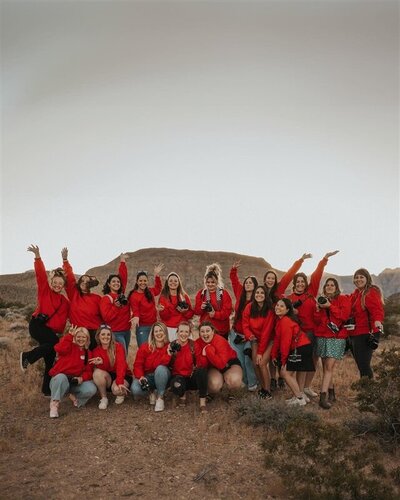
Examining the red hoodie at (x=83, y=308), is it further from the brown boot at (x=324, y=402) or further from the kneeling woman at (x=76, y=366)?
the brown boot at (x=324, y=402)

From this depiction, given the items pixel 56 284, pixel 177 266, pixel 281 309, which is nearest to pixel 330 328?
pixel 281 309

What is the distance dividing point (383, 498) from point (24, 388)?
20.2ft

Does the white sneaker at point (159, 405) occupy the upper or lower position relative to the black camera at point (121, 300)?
lower

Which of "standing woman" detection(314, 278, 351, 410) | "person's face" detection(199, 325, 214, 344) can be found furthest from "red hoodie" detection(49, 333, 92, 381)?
"standing woman" detection(314, 278, 351, 410)

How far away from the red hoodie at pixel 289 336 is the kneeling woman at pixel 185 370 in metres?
1.21

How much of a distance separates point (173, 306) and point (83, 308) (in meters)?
1.49

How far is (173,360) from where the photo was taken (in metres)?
7.12

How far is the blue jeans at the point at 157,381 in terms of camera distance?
6.89 meters

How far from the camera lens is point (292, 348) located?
7.01m

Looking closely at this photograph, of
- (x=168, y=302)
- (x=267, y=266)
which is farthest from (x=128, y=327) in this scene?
(x=267, y=266)

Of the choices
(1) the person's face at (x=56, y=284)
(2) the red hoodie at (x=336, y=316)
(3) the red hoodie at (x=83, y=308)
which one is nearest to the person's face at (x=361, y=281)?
(2) the red hoodie at (x=336, y=316)

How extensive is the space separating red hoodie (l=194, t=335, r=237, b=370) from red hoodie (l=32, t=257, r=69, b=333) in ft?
7.37

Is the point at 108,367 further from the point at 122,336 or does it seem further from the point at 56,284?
the point at 56,284

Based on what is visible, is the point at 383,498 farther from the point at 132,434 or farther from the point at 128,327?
the point at 128,327
